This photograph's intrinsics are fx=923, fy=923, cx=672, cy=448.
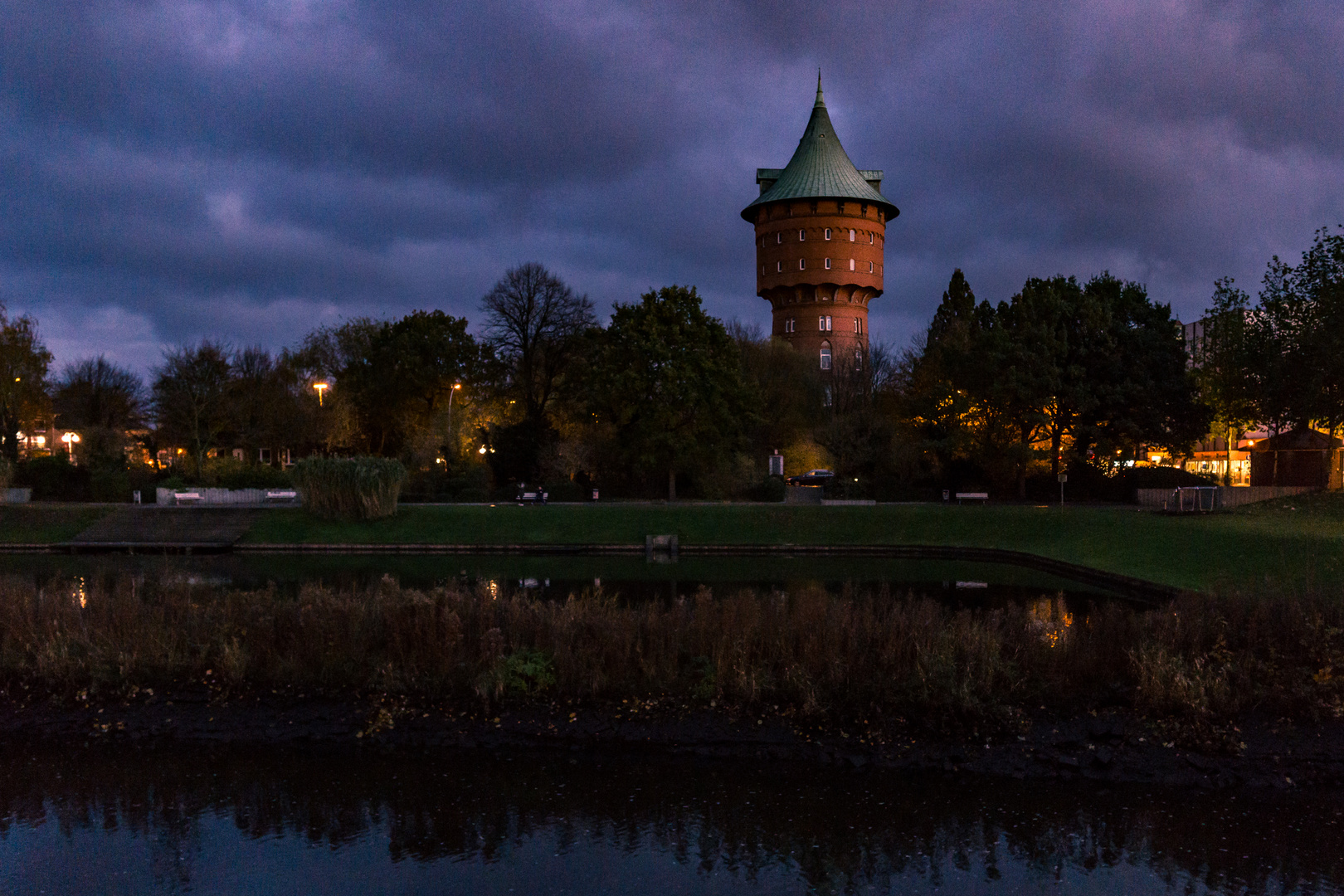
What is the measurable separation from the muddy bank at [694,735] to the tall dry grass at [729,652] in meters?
0.29

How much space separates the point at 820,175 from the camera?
74.7 meters

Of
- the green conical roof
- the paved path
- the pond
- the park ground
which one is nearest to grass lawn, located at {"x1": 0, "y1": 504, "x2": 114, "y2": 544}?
the park ground

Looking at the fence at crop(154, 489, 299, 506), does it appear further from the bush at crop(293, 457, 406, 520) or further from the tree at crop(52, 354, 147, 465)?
the tree at crop(52, 354, 147, 465)

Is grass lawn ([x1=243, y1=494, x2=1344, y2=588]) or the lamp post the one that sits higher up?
the lamp post

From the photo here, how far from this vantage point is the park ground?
96.3ft

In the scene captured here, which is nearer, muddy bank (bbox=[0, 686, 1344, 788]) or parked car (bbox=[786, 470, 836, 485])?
muddy bank (bbox=[0, 686, 1344, 788])

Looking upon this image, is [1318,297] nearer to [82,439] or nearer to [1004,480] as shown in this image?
[1004,480]

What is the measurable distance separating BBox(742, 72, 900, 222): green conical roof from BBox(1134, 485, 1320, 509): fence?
41327 mm

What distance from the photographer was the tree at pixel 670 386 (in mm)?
43688

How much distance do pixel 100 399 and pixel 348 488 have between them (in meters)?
49.6

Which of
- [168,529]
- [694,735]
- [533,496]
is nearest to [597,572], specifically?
[694,735]

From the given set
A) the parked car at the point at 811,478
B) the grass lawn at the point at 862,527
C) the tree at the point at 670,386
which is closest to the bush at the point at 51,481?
the grass lawn at the point at 862,527

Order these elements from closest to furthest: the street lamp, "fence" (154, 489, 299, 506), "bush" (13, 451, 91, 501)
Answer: "fence" (154, 489, 299, 506) < "bush" (13, 451, 91, 501) < the street lamp

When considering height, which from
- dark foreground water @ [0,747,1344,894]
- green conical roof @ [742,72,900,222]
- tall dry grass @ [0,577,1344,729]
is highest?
green conical roof @ [742,72,900,222]
